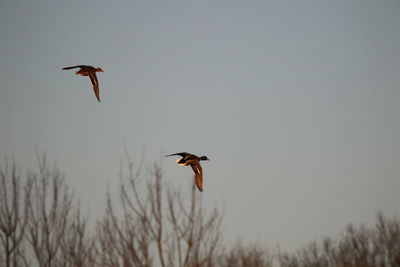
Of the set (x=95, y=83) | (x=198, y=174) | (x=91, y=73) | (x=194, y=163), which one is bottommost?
(x=198, y=174)

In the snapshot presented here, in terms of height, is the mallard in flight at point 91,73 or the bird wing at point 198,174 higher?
the mallard in flight at point 91,73

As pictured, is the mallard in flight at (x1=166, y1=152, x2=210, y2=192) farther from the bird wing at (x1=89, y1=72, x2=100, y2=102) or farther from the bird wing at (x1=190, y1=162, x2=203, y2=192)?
the bird wing at (x1=89, y1=72, x2=100, y2=102)

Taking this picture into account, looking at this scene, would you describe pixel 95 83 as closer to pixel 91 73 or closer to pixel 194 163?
pixel 91 73

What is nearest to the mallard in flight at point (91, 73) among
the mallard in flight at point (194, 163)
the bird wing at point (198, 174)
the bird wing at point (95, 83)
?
the bird wing at point (95, 83)

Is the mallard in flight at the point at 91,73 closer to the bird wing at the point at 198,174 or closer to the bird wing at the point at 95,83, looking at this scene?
the bird wing at the point at 95,83

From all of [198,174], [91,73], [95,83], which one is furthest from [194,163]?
[91,73]

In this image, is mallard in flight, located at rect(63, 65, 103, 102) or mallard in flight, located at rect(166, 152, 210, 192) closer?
mallard in flight, located at rect(63, 65, 103, 102)

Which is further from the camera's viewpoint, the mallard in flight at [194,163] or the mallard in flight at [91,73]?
the mallard in flight at [194,163]

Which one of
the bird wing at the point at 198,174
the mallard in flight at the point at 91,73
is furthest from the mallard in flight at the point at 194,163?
the mallard in flight at the point at 91,73

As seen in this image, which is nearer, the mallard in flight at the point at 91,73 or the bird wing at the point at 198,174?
the mallard in flight at the point at 91,73

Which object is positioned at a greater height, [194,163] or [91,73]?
[91,73]

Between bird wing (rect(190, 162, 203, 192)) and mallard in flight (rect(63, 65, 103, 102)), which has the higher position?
mallard in flight (rect(63, 65, 103, 102))

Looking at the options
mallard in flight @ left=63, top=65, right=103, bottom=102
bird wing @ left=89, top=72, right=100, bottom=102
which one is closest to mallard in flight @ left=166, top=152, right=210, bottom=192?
bird wing @ left=89, top=72, right=100, bottom=102

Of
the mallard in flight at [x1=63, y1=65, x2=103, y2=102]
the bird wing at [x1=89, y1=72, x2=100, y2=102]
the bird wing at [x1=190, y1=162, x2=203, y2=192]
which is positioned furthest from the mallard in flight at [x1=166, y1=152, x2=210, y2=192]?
the mallard in flight at [x1=63, y1=65, x2=103, y2=102]
